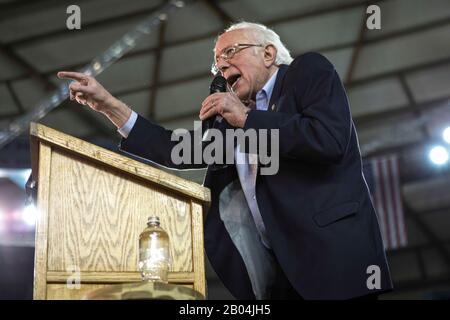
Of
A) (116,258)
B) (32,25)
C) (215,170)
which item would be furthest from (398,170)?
(116,258)

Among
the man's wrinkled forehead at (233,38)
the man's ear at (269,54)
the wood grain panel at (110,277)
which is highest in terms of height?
the man's wrinkled forehead at (233,38)

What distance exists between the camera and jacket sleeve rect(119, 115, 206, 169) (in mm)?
2104

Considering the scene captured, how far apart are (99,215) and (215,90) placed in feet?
1.77

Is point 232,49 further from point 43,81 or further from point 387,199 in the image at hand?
point 387,199

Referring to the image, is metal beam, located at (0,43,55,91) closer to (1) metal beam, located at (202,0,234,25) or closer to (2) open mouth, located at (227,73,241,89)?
(1) metal beam, located at (202,0,234,25)

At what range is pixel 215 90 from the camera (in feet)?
6.48

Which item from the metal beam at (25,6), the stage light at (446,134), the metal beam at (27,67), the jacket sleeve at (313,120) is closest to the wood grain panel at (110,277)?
the jacket sleeve at (313,120)

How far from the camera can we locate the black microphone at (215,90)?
187 centimetres

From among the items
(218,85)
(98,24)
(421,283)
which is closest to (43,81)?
(98,24)

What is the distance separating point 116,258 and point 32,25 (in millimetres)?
4203

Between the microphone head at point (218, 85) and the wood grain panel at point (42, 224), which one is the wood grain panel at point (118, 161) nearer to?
the wood grain panel at point (42, 224)

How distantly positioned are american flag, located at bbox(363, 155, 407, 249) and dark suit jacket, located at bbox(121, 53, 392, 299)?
4.81 m

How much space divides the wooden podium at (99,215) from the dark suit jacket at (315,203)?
196 mm
